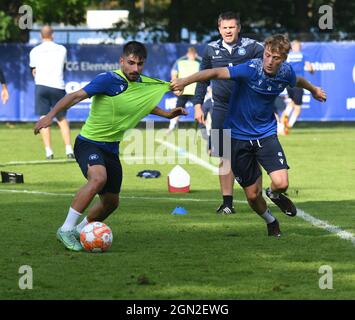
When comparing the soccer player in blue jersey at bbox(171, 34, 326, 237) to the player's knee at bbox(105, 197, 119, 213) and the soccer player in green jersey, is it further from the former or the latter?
the player's knee at bbox(105, 197, 119, 213)

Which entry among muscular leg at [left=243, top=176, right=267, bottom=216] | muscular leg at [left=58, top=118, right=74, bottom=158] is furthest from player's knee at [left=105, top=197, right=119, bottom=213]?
muscular leg at [left=58, top=118, right=74, bottom=158]

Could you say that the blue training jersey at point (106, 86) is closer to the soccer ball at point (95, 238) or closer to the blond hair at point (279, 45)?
the soccer ball at point (95, 238)

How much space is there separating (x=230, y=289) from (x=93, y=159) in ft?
8.36

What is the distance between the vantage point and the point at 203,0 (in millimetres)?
37406

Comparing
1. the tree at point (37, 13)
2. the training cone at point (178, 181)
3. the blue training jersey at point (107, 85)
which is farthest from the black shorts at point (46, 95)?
the tree at point (37, 13)

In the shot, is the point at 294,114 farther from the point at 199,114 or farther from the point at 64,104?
the point at 64,104

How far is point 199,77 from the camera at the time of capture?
10297 millimetres

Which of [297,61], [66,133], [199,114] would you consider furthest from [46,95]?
[297,61]

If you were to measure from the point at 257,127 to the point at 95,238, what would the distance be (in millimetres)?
1990

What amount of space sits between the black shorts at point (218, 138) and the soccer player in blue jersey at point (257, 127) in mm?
1480

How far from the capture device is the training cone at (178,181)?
49.4 ft

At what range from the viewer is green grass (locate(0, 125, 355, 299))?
8.22 metres

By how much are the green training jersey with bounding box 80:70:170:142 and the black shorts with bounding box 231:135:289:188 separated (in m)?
0.97

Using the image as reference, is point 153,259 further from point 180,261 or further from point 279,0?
point 279,0
